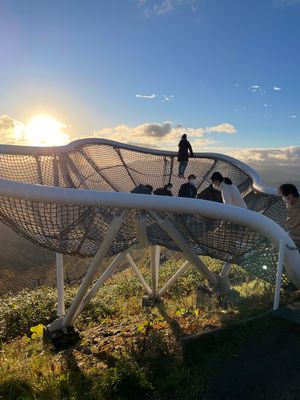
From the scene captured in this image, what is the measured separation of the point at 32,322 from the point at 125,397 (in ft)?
29.5

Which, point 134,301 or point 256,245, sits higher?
point 256,245

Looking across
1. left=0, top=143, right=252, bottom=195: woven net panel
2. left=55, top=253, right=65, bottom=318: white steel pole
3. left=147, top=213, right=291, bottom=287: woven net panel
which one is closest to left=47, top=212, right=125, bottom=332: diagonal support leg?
left=55, top=253, right=65, bottom=318: white steel pole

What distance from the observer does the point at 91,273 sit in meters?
7.80

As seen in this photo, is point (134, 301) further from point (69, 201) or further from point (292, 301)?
point (69, 201)

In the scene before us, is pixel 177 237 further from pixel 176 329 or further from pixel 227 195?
pixel 227 195

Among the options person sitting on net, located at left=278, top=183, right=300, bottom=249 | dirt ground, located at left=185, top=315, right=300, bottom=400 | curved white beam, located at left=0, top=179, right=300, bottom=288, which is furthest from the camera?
person sitting on net, located at left=278, top=183, right=300, bottom=249

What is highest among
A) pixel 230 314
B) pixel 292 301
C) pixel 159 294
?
pixel 292 301

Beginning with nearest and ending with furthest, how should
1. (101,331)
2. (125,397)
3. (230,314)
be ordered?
(125,397)
(230,314)
(101,331)

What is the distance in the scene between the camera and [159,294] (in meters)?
13.6

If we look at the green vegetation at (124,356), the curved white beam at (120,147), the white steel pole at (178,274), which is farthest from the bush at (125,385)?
the curved white beam at (120,147)

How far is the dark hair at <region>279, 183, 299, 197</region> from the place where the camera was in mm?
8117

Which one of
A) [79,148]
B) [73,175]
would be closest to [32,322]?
[73,175]

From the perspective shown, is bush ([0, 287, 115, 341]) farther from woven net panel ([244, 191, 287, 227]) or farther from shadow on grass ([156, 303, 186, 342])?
woven net panel ([244, 191, 287, 227])

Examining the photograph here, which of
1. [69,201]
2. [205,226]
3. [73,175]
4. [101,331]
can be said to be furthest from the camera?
[73,175]
